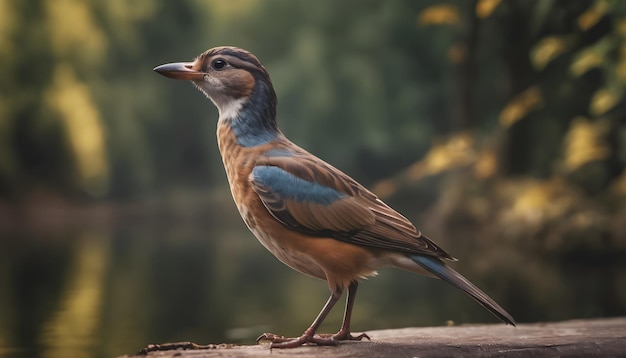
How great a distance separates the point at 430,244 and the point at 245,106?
1144 millimetres

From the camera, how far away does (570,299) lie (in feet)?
26.5

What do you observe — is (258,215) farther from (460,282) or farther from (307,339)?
(460,282)

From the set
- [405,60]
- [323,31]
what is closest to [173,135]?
[323,31]

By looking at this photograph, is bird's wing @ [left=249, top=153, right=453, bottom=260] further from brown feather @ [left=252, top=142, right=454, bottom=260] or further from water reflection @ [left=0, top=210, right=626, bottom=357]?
water reflection @ [left=0, top=210, right=626, bottom=357]

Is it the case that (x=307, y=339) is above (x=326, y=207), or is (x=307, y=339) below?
below

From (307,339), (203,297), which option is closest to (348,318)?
(307,339)

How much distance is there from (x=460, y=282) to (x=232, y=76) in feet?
4.92

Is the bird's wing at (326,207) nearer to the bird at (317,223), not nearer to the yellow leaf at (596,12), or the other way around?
the bird at (317,223)

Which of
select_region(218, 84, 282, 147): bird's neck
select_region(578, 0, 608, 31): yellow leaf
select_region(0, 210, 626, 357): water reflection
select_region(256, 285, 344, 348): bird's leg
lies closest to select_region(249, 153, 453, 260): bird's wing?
select_region(218, 84, 282, 147): bird's neck

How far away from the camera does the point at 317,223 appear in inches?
149

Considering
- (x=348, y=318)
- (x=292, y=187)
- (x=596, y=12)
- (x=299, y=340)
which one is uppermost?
(x=596, y=12)

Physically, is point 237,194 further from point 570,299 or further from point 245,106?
point 570,299

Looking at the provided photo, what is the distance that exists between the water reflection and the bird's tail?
76.0 inches

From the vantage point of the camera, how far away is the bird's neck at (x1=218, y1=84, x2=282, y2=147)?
13.5ft
